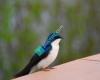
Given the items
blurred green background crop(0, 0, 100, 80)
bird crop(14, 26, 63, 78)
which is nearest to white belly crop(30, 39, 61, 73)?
bird crop(14, 26, 63, 78)

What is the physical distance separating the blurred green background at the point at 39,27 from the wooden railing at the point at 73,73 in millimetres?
1243

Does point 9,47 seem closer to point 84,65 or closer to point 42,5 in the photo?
point 42,5

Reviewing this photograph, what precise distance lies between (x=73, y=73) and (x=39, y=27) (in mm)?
1487

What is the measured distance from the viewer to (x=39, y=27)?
2637 millimetres

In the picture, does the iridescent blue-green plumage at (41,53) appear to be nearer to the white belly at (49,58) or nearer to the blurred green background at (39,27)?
the white belly at (49,58)

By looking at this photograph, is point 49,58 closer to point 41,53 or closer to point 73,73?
point 41,53

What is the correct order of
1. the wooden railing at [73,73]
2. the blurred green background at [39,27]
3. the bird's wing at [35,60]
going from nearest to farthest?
the wooden railing at [73,73] → the bird's wing at [35,60] → the blurred green background at [39,27]

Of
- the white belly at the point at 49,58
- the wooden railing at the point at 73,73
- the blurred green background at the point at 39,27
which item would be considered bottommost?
the wooden railing at the point at 73,73

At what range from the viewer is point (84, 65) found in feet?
4.37

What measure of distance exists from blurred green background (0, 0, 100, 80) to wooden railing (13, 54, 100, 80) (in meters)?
1.24

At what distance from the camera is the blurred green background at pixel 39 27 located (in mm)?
2559

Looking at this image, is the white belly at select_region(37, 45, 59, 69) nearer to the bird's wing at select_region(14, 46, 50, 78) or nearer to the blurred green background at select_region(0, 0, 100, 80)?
the bird's wing at select_region(14, 46, 50, 78)

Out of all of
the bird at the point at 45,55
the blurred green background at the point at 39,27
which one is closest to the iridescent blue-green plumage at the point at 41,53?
the bird at the point at 45,55

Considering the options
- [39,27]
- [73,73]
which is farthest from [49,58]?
[39,27]
